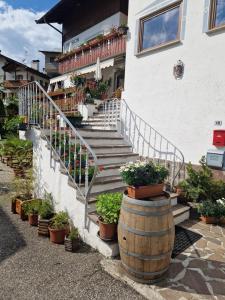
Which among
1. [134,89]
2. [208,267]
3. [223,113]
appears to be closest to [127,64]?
[134,89]

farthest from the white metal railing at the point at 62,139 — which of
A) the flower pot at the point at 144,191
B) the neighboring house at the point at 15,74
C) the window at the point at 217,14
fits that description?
the neighboring house at the point at 15,74

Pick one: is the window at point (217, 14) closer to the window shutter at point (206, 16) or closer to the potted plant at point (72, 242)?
the window shutter at point (206, 16)

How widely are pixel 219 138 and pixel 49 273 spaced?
149 inches

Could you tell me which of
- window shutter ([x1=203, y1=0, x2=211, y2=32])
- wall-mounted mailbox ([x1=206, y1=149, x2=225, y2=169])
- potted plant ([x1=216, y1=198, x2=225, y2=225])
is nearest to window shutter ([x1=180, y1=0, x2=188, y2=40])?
window shutter ([x1=203, y1=0, x2=211, y2=32])

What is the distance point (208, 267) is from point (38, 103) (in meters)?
4.57

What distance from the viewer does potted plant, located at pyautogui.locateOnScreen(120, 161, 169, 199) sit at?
302cm

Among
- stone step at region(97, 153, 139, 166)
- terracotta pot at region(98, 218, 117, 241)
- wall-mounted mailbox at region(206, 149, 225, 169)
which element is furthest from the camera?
stone step at region(97, 153, 139, 166)

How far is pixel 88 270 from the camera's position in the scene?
10.2 ft

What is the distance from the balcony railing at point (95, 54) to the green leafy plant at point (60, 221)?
7.27 meters

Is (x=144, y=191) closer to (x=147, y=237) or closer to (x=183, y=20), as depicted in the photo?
(x=147, y=237)

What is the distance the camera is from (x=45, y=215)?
4.11m

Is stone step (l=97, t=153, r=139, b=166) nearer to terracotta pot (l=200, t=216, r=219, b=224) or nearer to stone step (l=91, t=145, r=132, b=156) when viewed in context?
stone step (l=91, t=145, r=132, b=156)

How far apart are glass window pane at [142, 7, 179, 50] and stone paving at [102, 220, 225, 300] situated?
4604mm

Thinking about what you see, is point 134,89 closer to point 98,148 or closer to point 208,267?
point 98,148
